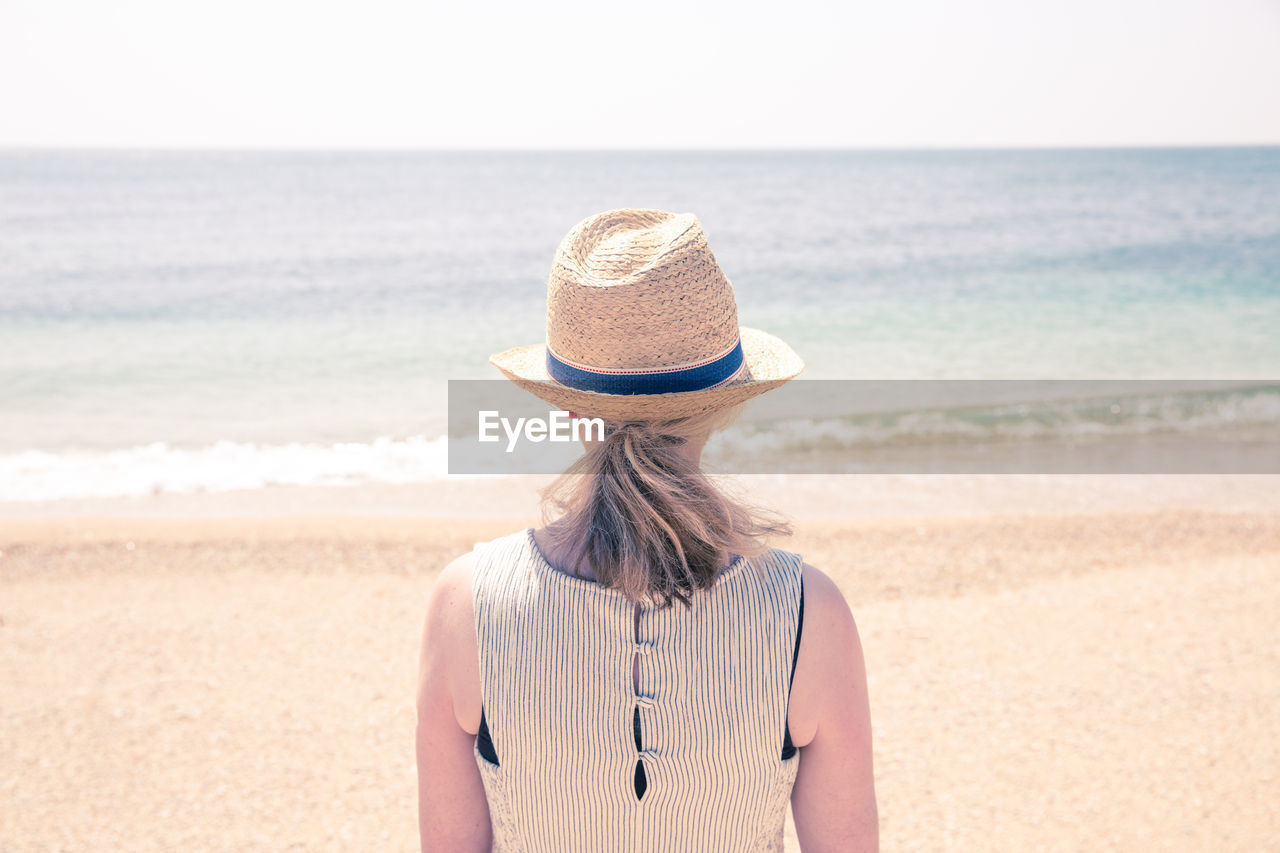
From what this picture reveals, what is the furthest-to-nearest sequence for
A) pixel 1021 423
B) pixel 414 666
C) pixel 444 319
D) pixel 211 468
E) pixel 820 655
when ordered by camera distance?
pixel 444 319 < pixel 1021 423 < pixel 211 468 < pixel 414 666 < pixel 820 655

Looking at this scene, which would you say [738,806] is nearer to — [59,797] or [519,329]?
[59,797]

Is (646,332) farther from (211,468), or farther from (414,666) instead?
(211,468)

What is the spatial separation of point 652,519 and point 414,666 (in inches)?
150

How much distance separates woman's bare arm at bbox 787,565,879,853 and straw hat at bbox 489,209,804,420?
1.10 ft

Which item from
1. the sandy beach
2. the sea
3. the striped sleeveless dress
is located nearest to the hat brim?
the striped sleeveless dress

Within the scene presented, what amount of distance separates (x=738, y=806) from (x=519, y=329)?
15431 millimetres

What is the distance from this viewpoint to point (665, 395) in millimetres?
1328

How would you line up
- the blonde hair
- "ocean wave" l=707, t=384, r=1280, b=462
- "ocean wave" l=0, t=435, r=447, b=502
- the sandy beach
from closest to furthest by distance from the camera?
the blonde hair < the sandy beach < "ocean wave" l=0, t=435, r=447, b=502 < "ocean wave" l=707, t=384, r=1280, b=462

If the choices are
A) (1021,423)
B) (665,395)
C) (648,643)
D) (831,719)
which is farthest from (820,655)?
(1021,423)

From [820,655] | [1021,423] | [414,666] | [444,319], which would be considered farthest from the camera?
[444,319]

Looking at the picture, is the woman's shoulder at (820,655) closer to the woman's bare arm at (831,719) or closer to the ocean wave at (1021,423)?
the woman's bare arm at (831,719)

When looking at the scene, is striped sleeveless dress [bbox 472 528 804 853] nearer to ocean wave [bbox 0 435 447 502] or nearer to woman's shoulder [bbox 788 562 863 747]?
woman's shoulder [bbox 788 562 863 747]

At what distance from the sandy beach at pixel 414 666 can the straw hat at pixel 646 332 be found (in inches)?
108

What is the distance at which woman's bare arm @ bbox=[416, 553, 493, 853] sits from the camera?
133 centimetres
